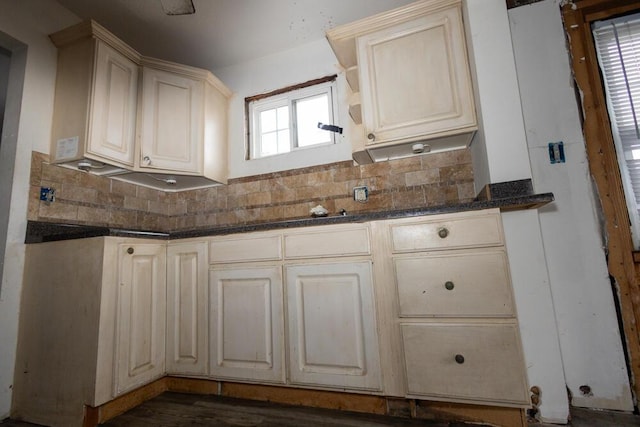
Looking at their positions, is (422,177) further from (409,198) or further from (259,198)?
(259,198)

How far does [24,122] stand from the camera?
1841 millimetres

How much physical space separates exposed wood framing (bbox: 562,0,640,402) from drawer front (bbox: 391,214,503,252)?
29.9 inches

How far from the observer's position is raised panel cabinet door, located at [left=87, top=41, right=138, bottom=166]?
77.3 inches

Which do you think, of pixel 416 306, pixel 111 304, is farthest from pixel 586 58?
pixel 111 304

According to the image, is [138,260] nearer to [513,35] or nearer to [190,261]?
[190,261]

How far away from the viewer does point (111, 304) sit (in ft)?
4.95

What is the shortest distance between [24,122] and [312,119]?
1.90m

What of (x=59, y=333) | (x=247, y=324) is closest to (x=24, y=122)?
(x=59, y=333)

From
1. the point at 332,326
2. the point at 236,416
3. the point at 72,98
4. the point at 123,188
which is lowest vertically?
the point at 236,416

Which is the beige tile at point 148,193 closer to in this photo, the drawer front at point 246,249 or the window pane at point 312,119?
the drawer front at point 246,249

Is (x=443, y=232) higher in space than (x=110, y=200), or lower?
lower

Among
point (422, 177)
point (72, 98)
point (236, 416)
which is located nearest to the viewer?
point (236, 416)

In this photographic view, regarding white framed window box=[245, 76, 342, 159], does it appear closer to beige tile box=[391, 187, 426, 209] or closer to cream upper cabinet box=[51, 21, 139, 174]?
beige tile box=[391, 187, 426, 209]

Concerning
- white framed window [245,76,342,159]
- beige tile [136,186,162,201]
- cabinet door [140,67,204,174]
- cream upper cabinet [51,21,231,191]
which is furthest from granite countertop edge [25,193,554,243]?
white framed window [245,76,342,159]
